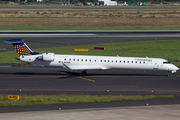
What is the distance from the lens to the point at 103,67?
124 ft

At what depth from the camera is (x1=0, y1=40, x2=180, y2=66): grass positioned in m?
50.7

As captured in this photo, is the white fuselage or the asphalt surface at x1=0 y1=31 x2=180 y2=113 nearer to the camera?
the asphalt surface at x1=0 y1=31 x2=180 y2=113

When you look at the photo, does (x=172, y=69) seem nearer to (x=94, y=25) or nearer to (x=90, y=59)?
(x=90, y=59)

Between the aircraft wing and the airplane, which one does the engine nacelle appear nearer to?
the airplane

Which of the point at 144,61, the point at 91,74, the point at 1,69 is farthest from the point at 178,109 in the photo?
the point at 1,69

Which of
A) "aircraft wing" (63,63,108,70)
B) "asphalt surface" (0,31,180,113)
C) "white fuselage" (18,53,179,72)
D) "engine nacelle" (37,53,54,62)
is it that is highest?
"engine nacelle" (37,53,54,62)

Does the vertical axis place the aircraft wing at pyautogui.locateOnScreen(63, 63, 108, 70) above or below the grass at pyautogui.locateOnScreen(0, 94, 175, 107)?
above

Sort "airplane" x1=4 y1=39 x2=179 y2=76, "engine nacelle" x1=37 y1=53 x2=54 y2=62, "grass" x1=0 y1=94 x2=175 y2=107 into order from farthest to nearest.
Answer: "airplane" x1=4 y1=39 x2=179 y2=76
"engine nacelle" x1=37 y1=53 x2=54 y2=62
"grass" x1=0 y1=94 x2=175 y2=107

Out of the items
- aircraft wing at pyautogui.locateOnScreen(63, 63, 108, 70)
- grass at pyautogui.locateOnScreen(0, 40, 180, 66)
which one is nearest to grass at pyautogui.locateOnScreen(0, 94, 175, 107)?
aircraft wing at pyautogui.locateOnScreen(63, 63, 108, 70)

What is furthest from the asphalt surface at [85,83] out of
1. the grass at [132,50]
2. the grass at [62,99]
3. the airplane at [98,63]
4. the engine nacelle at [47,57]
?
the grass at [132,50]

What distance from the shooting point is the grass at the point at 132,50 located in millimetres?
50688

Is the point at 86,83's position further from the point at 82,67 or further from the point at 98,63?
the point at 98,63

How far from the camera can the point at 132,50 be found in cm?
5644

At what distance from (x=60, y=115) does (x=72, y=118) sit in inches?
47.5
